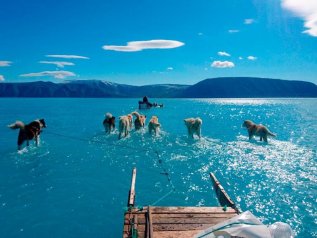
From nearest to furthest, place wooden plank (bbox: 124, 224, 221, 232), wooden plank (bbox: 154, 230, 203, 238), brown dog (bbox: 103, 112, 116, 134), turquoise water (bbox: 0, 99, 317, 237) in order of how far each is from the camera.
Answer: wooden plank (bbox: 154, 230, 203, 238), wooden plank (bbox: 124, 224, 221, 232), turquoise water (bbox: 0, 99, 317, 237), brown dog (bbox: 103, 112, 116, 134)

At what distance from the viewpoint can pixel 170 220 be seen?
31.4ft

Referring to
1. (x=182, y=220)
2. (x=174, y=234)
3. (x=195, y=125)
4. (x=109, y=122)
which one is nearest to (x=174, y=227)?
(x=174, y=234)

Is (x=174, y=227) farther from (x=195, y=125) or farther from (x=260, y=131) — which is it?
(x=260, y=131)

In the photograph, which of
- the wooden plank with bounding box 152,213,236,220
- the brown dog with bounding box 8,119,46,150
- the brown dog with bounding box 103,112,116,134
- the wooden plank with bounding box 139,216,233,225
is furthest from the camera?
the brown dog with bounding box 103,112,116,134

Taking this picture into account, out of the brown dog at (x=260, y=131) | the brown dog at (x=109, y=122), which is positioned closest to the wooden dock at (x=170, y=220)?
the brown dog at (x=260, y=131)

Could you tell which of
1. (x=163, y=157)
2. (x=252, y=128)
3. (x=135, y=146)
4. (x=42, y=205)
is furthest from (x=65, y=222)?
(x=252, y=128)

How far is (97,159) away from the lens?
20.2 metres

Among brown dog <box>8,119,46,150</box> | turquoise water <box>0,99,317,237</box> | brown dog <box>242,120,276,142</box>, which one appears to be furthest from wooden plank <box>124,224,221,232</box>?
brown dog <box>242,120,276,142</box>

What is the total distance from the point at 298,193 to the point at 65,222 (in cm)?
1094

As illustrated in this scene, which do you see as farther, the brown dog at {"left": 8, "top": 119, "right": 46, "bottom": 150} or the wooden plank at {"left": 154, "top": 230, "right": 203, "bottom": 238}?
the brown dog at {"left": 8, "top": 119, "right": 46, "bottom": 150}

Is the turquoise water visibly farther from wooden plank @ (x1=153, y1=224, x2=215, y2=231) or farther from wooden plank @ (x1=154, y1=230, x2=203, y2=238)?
wooden plank @ (x1=154, y1=230, x2=203, y2=238)

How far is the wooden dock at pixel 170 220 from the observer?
8804mm

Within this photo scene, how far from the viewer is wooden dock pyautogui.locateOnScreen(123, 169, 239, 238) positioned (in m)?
8.80

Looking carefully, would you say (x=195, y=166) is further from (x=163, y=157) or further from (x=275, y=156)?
(x=275, y=156)
